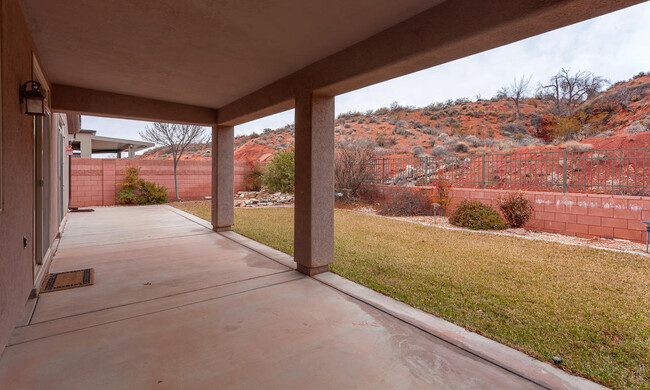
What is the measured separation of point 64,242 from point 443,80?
3822cm

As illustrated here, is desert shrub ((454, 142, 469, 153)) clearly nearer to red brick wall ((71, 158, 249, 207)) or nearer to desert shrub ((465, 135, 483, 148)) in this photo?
desert shrub ((465, 135, 483, 148))

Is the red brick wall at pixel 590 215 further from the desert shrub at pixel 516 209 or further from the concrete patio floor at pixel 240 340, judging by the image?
the concrete patio floor at pixel 240 340

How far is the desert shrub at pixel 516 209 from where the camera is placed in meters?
6.95

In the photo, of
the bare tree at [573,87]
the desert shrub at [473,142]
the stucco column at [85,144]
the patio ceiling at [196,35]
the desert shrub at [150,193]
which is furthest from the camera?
the bare tree at [573,87]

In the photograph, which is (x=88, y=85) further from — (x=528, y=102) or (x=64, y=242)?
(x=528, y=102)

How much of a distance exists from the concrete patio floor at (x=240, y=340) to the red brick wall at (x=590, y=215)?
18.0ft

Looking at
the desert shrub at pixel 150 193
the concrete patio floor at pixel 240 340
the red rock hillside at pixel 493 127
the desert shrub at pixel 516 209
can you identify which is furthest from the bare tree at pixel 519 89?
the concrete patio floor at pixel 240 340

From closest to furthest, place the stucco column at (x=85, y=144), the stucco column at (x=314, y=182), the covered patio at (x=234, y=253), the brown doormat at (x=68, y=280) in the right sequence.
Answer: the covered patio at (x=234, y=253) → the brown doormat at (x=68, y=280) → the stucco column at (x=314, y=182) → the stucco column at (x=85, y=144)

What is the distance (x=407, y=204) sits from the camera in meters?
9.52

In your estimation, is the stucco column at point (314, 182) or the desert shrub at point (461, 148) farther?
the desert shrub at point (461, 148)

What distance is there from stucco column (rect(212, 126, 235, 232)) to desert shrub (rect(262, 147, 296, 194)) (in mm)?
6666

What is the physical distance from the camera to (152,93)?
5406 millimetres

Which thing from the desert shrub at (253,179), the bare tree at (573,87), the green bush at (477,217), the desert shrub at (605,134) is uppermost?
the bare tree at (573,87)

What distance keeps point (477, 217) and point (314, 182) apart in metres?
5.00
